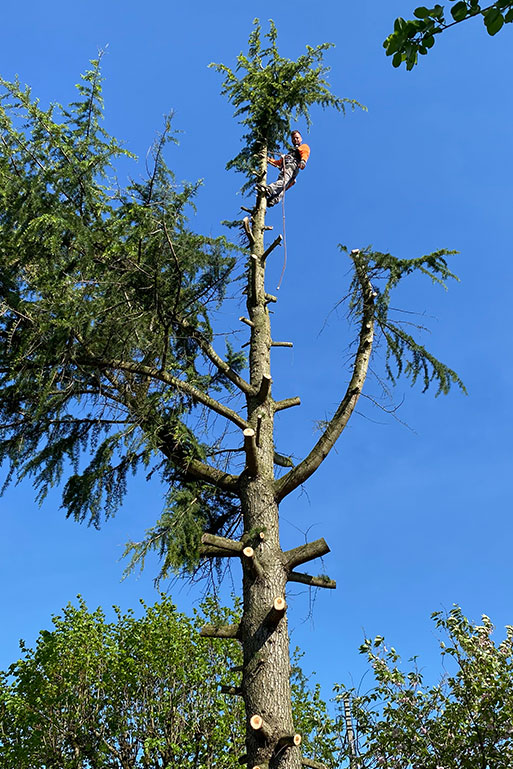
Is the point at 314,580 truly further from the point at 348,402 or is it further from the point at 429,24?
the point at 429,24

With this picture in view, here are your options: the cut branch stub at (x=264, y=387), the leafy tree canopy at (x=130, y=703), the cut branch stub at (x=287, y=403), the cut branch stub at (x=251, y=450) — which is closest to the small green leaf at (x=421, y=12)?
the cut branch stub at (x=251, y=450)

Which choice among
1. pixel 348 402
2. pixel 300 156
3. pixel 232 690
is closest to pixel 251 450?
pixel 348 402

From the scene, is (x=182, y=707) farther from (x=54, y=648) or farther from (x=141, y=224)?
(x=141, y=224)

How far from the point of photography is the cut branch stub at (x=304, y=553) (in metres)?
5.34

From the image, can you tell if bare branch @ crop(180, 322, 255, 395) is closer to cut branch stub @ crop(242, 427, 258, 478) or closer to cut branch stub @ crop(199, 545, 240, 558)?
cut branch stub @ crop(242, 427, 258, 478)

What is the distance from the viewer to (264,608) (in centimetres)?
496

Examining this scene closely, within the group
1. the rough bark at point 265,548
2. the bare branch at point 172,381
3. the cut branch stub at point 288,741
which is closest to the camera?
the cut branch stub at point 288,741

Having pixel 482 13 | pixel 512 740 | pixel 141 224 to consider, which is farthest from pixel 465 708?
pixel 482 13

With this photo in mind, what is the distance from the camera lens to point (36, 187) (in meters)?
5.98

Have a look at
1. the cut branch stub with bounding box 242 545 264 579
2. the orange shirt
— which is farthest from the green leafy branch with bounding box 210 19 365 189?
the cut branch stub with bounding box 242 545 264 579

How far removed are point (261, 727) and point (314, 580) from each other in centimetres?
134

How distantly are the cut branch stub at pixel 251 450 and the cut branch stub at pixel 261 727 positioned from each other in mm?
1975

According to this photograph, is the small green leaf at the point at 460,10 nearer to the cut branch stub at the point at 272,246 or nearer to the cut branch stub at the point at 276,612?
the cut branch stub at the point at 276,612

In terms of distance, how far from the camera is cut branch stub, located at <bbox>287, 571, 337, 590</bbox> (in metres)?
5.45
